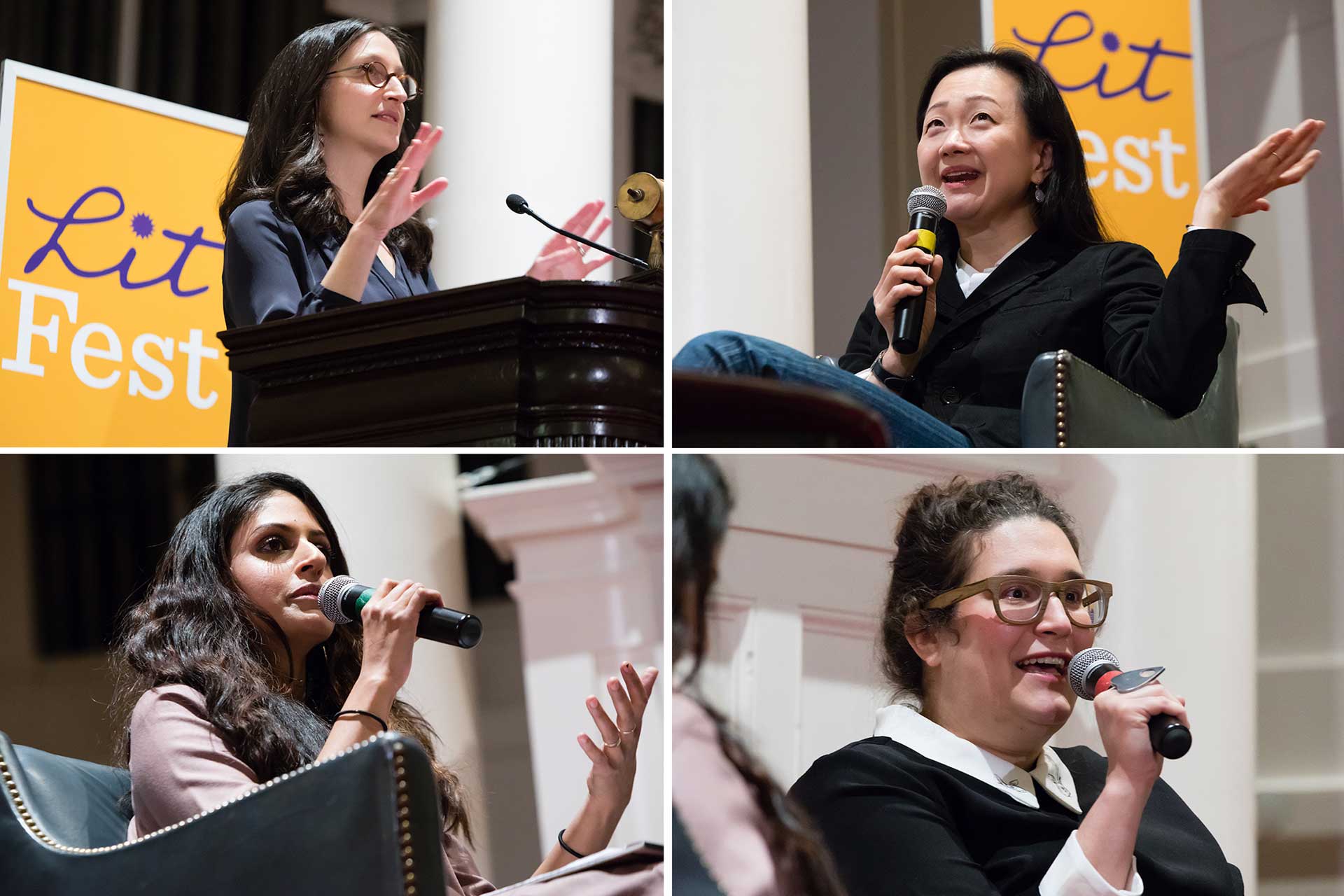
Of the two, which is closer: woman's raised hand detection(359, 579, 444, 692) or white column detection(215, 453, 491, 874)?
woman's raised hand detection(359, 579, 444, 692)

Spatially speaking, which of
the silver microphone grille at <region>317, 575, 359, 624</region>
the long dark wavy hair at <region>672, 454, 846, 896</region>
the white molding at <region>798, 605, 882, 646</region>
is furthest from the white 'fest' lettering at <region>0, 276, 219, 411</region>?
the white molding at <region>798, 605, 882, 646</region>

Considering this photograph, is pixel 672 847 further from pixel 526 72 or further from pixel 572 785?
pixel 526 72

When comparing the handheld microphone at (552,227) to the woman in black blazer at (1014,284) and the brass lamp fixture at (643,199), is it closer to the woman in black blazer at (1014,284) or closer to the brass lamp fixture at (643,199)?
the brass lamp fixture at (643,199)

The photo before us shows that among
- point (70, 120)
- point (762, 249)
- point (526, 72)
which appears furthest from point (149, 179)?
point (762, 249)

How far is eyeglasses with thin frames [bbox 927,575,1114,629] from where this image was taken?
2.34m

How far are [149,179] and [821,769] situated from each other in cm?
206

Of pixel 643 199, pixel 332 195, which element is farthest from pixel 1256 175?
pixel 332 195

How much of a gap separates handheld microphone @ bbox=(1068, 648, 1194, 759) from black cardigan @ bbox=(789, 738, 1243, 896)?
0.08 meters

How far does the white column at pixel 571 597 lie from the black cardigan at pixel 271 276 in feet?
1.82

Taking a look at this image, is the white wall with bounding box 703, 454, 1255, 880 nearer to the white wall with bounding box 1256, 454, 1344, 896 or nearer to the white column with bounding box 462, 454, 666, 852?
the white wall with bounding box 1256, 454, 1344, 896

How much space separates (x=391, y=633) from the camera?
2.28m

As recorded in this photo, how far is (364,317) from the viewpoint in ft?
7.83

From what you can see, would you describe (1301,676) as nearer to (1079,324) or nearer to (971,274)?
(1079,324)

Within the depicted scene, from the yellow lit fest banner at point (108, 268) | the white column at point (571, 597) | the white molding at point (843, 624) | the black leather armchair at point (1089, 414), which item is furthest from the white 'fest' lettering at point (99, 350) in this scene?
the black leather armchair at point (1089, 414)
